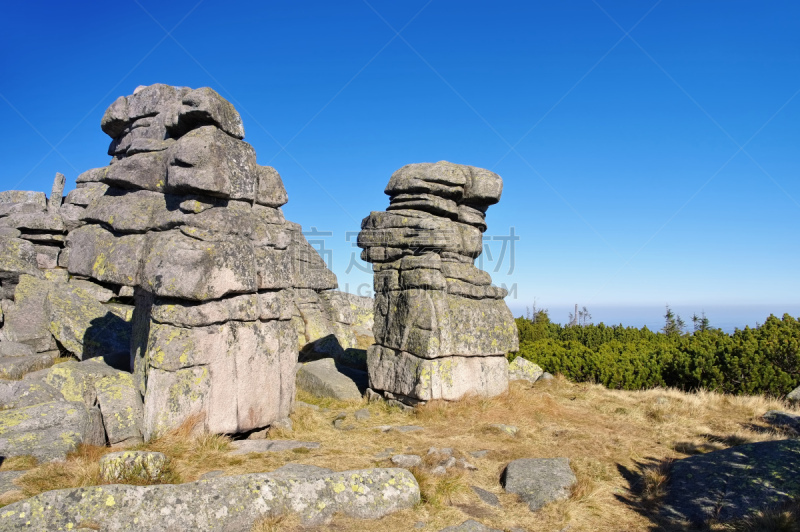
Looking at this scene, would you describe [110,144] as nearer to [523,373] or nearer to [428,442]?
[428,442]

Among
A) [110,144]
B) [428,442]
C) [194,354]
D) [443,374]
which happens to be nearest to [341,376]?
[443,374]

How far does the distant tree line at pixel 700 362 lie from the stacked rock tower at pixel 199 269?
10.5m

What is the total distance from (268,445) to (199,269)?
3.44 m

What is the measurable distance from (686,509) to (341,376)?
9.45 m

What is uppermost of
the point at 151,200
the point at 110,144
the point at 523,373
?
the point at 110,144

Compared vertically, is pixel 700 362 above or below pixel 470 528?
above

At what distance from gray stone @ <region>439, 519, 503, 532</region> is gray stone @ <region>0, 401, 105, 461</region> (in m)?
5.83

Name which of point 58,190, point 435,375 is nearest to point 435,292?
point 435,375

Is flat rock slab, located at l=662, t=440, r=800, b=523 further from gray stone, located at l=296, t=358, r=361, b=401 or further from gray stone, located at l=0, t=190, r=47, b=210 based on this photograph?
gray stone, located at l=0, t=190, r=47, b=210

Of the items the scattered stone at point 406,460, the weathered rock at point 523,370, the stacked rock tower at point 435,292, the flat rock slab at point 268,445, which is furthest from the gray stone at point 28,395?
the weathered rock at point 523,370

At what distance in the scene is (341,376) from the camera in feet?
47.5

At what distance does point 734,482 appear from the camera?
7152 mm

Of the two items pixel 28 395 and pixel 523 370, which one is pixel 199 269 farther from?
pixel 523 370

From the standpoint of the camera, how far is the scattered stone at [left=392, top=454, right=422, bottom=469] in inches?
330
